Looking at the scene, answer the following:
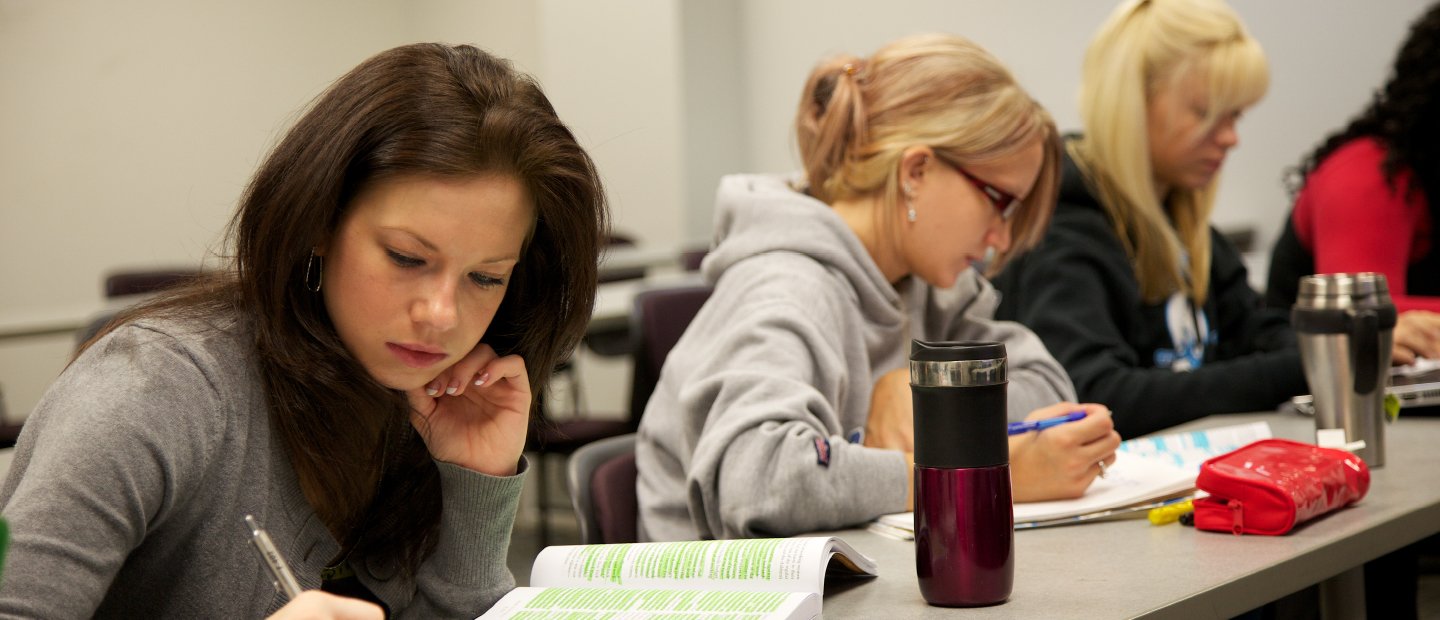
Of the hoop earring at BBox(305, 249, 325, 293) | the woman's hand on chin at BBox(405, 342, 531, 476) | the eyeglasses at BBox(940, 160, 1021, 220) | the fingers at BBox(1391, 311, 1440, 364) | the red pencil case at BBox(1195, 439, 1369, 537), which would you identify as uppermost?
the hoop earring at BBox(305, 249, 325, 293)

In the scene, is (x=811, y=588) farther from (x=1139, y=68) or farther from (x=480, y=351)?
(x=1139, y=68)

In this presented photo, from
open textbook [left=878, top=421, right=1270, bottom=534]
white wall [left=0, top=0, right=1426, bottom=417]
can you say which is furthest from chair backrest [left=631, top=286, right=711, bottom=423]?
white wall [left=0, top=0, right=1426, bottom=417]

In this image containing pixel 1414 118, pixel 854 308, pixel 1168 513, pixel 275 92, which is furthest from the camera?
pixel 275 92

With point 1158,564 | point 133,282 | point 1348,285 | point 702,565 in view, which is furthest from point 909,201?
point 133,282

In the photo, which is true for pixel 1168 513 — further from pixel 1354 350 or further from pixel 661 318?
pixel 661 318

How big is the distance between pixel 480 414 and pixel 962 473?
487 mm

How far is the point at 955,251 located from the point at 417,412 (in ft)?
2.63

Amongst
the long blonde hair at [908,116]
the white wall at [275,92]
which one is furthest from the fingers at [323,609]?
the white wall at [275,92]

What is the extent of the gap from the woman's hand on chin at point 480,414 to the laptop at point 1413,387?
3.93ft

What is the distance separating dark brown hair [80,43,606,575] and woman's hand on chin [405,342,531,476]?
0.03 meters

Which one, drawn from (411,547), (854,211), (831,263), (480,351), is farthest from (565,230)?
(854,211)

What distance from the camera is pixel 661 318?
7.51 ft

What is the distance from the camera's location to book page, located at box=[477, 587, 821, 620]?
0.92 m

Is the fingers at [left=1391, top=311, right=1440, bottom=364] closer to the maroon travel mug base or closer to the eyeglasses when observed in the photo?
the eyeglasses
